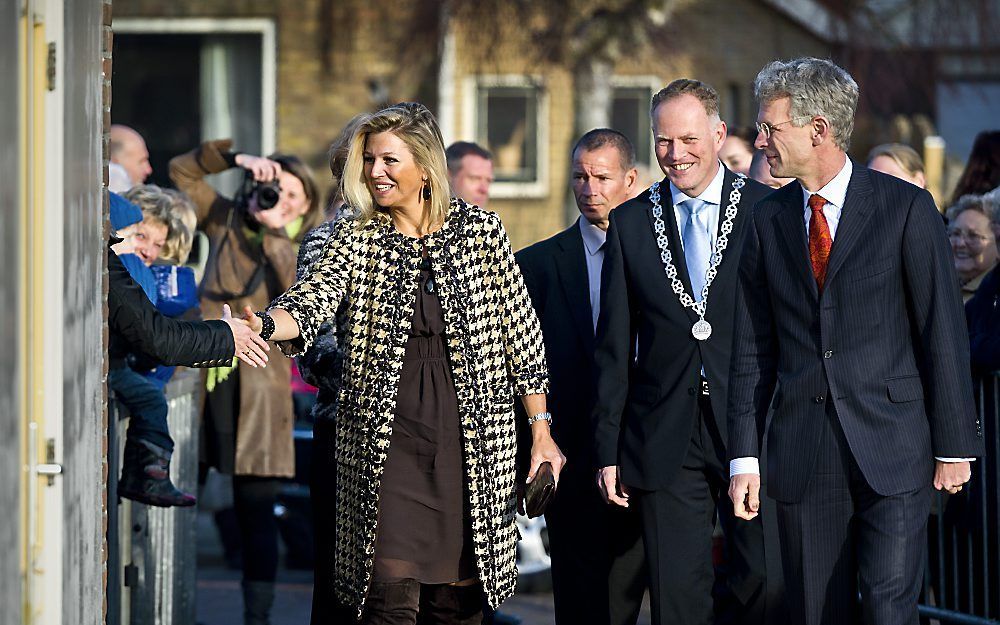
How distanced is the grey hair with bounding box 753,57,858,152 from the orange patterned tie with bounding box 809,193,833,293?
0.68 ft

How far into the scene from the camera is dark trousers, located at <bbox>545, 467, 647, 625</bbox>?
641 centimetres

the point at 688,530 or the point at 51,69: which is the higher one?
the point at 51,69

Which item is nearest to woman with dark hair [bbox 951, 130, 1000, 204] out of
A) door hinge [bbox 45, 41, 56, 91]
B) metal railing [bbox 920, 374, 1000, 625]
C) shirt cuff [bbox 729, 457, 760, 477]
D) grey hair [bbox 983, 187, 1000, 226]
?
grey hair [bbox 983, 187, 1000, 226]

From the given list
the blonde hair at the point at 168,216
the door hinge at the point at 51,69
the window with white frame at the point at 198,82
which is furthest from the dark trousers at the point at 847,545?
Answer: the window with white frame at the point at 198,82

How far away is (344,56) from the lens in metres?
18.9

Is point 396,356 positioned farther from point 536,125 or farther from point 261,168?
point 536,125

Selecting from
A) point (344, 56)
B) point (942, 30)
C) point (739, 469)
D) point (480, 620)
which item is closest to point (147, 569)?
point (480, 620)

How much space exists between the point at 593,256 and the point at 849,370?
A: 6.42ft

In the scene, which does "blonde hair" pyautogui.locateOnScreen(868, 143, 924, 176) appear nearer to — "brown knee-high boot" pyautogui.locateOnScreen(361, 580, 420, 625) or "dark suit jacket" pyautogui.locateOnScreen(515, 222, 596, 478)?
"dark suit jacket" pyautogui.locateOnScreen(515, 222, 596, 478)

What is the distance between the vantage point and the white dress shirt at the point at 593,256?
263 inches

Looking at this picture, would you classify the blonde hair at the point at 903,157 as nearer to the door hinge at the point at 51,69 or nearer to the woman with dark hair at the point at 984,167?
the woman with dark hair at the point at 984,167

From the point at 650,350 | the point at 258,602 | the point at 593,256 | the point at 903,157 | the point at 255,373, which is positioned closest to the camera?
the point at 650,350

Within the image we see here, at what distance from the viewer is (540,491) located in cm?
563

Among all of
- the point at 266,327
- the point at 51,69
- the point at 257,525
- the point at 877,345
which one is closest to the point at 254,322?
the point at 266,327
